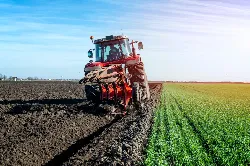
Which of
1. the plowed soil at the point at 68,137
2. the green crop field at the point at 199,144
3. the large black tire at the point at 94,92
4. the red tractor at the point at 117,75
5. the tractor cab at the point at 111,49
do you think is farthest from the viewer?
the tractor cab at the point at 111,49

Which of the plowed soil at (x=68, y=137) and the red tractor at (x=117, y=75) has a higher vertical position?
the red tractor at (x=117, y=75)

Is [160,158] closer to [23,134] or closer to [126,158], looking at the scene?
[126,158]

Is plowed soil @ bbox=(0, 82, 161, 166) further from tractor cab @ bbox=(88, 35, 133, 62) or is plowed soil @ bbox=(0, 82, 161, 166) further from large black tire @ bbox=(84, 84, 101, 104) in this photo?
tractor cab @ bbox=(88, 35, 133, 62)

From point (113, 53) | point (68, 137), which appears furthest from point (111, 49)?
point (68, 137)

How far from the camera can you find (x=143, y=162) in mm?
8125

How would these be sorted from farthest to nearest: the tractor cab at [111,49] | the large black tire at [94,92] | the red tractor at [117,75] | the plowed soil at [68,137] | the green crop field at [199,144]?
the tractor cab at [111,49] < the large black tire at [94,92] < the red tractor at [117,75] < the plowed soil at [68,137] < the green crop field at [199,144]

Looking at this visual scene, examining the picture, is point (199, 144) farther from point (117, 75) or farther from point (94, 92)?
point (94, 92)

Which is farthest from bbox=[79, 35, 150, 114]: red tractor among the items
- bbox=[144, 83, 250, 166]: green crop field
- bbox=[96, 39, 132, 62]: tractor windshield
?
bbox=[144, 83, 250, 166]: green crop field

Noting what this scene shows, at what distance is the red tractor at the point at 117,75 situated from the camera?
15516 mm

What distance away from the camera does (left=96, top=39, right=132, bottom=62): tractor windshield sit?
1692 cm

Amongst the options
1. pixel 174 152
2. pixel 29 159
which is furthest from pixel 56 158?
pixel 174 152

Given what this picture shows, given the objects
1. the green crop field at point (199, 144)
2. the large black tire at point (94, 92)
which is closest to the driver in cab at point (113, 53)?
the large black tire at point (94, 92)

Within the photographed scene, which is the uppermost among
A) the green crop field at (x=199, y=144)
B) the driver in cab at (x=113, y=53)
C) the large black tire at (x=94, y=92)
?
the driver in cab at (x=113, y=53)

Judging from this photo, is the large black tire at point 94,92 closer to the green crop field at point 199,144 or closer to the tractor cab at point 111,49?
the tractor cab at point 111,49
